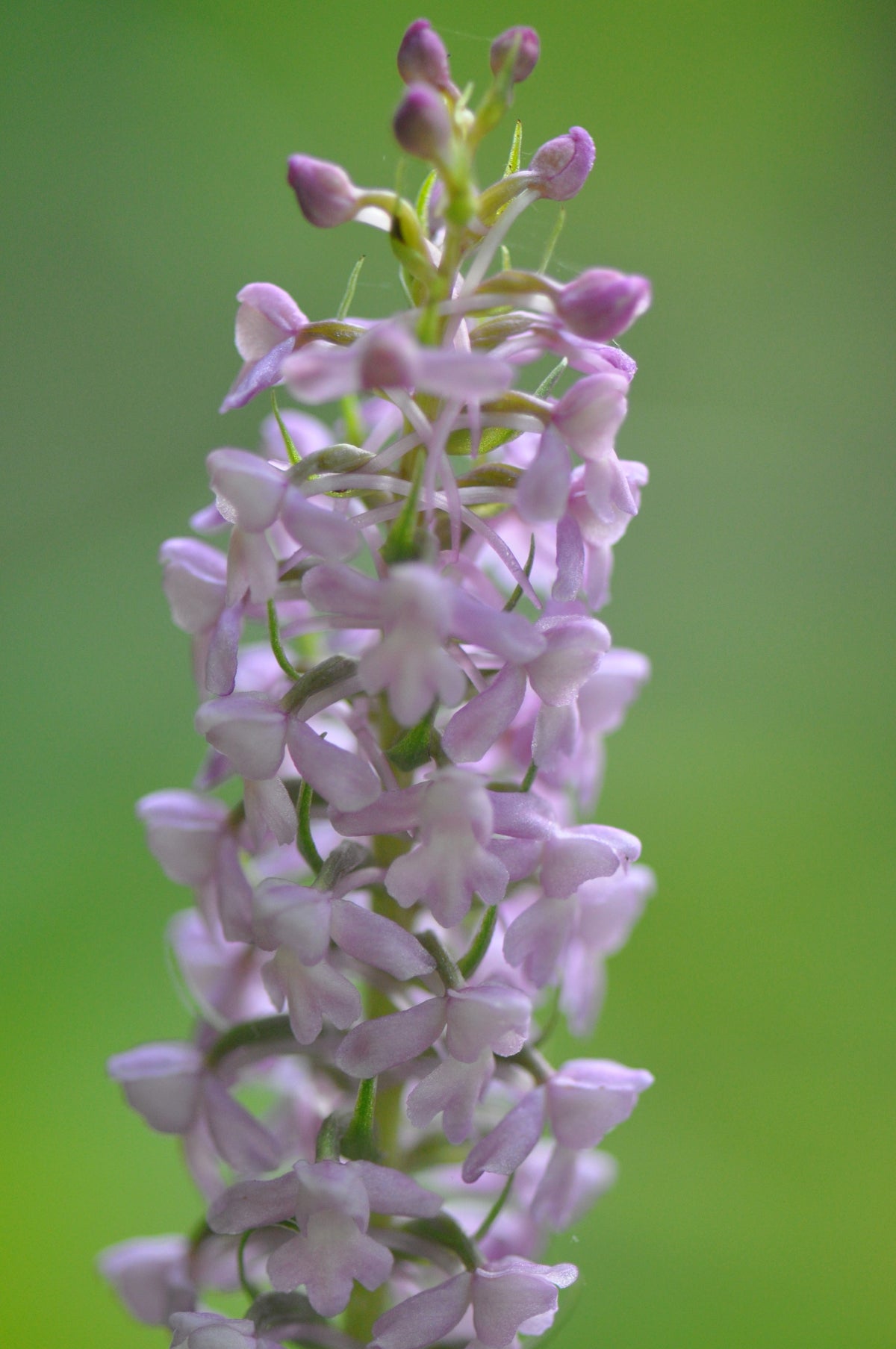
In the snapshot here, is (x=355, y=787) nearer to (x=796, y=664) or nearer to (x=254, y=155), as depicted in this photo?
(x=796, y=664)

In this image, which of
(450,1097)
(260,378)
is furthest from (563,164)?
(450,1097)

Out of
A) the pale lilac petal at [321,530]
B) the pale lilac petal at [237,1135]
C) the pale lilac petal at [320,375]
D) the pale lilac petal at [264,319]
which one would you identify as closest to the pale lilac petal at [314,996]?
the pale lilac petal at [237,1135]

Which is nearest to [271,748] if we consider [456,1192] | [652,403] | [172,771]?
[456,1192]

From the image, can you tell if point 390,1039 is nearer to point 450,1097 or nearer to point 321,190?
point 450,1097

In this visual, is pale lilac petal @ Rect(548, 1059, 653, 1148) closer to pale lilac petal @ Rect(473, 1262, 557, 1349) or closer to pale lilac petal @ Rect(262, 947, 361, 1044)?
pale lilac petal @ Rect(473, 1262, 557, 1349)

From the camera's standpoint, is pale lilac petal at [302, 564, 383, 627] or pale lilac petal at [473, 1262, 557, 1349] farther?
pale lilac petal at [473, 1262, 557, 1349]

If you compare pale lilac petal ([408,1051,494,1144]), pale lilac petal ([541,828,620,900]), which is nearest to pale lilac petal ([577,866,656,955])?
pale lilac petal ([541,828,620,900])
